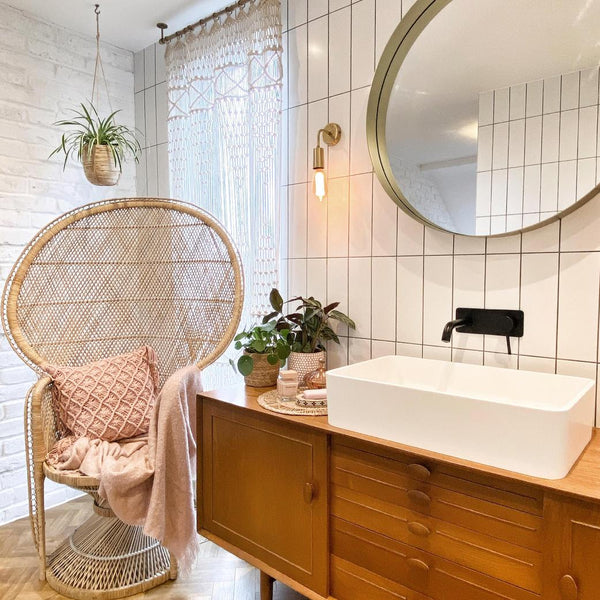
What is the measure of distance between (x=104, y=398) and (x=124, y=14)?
66.3 inches

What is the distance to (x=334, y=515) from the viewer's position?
129 cm

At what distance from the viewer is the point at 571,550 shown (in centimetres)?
92

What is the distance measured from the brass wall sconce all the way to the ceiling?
808 millimetres

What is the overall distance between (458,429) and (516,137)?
82cm

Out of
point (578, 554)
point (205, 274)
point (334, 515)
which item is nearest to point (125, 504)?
point (334, 515)

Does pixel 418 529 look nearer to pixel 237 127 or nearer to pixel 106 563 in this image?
pixel 106 563

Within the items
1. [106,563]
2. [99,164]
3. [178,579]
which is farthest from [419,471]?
[99,164]

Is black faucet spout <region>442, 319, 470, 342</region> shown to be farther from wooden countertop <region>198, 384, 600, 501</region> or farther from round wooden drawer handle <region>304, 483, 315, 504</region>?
round wooden drawer handle <region>304, 483, 315, 504</region>

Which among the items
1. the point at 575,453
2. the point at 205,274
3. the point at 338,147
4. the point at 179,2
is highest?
the point at 179,2

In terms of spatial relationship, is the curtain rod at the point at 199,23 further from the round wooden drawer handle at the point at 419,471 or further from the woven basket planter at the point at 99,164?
the round wooden drawer handle at the point at 419,471

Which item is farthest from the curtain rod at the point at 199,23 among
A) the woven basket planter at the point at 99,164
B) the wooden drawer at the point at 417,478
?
the wooden drawer at the point at 417,478

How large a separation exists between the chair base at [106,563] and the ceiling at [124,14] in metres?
2.14

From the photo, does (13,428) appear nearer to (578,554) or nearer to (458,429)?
(458,429)

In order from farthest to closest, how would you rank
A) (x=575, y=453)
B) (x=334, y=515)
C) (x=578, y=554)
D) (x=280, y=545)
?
(x=280, y=545) < (x=334, y=515) < (x=575, y=453) < (x=578, y=554)
